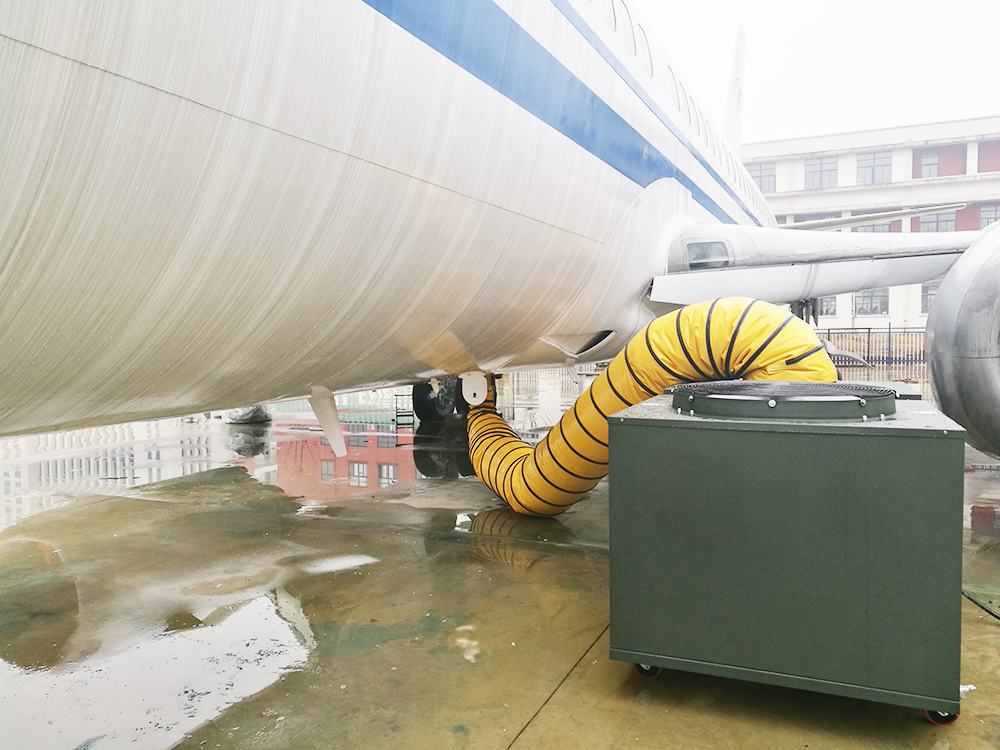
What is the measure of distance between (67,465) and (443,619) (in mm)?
7169

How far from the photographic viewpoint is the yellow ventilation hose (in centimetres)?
365

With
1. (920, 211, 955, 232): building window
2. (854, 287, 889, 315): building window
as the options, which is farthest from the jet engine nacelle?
(920, 211, 955, 232): building window

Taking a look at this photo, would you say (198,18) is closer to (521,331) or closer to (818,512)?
(818,512)

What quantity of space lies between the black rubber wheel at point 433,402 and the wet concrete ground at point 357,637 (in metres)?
4.86

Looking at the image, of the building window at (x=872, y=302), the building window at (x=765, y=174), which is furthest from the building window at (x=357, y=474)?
the building window at (x=765, y=174)

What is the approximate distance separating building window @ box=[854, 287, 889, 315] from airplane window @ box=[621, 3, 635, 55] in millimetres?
33813

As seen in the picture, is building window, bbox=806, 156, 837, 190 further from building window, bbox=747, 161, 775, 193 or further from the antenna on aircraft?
the antenna on aircraft

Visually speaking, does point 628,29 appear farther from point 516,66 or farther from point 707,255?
point 516,66

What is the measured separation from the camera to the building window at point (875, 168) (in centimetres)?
3734

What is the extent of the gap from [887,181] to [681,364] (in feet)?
132

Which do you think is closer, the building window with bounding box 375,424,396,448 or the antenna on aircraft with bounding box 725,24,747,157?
the building window with bounding box 375,424,396,448

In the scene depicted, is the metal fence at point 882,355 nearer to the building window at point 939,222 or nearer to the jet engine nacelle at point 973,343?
the building window at point 939,222

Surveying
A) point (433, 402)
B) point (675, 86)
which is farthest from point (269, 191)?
point (433, 402)

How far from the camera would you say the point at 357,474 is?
7801mm
